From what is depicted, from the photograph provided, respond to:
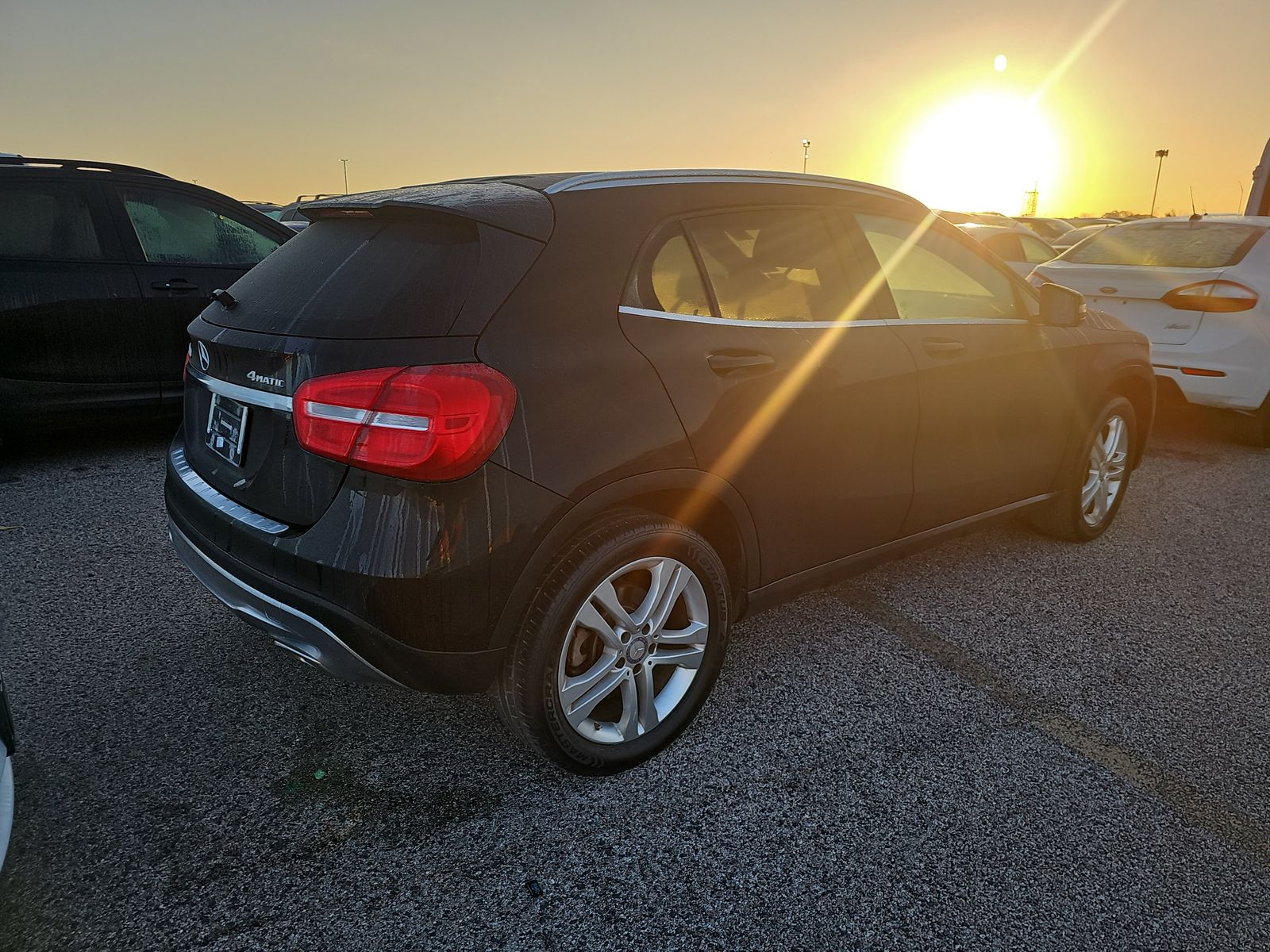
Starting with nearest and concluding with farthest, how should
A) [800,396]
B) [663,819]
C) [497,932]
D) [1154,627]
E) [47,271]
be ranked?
[497,932] → [663,819] → [800,396] → [1154,627] → [47,271]

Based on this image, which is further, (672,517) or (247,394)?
(672,517)

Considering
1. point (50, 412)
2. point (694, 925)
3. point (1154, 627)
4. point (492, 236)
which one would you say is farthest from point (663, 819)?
point (50, 412)

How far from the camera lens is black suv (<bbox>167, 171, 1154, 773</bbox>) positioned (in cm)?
208

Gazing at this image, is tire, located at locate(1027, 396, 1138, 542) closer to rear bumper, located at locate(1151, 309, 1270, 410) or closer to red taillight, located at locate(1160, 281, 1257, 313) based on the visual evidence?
rear bumper, located at locate(1151, 309, 1270, 410)

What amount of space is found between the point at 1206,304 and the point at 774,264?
15.2 feet

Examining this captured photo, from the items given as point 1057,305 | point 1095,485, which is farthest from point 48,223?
point 1095,485

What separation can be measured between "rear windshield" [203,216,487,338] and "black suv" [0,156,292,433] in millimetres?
3517

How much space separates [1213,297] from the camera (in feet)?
19.4

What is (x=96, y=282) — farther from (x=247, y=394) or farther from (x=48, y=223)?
(x=247, y=394)

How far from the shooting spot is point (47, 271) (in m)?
5.28

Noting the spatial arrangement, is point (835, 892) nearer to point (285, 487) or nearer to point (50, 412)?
point (285, 487)

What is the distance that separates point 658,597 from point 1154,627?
2302 mm

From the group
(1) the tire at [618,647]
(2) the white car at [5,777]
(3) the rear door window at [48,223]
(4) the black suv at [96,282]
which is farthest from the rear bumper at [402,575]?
(3) the rear door window at [48,223]

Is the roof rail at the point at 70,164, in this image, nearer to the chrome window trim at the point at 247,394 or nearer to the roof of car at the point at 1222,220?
the chrome window trim at the point at 247,394
